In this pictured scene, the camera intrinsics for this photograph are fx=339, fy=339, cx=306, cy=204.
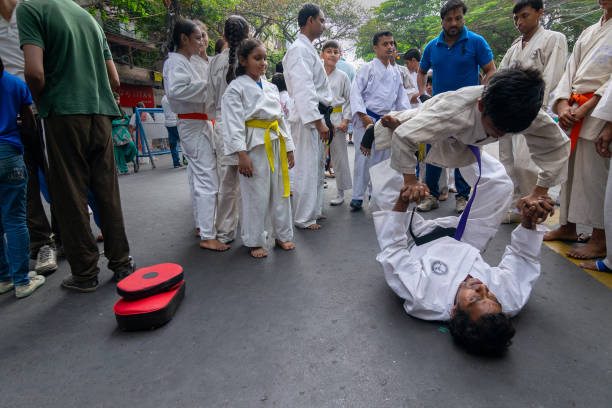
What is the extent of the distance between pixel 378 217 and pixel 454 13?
2675 millimetres

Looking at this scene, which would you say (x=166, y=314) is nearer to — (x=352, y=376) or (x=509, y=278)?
(x=352, y=376)

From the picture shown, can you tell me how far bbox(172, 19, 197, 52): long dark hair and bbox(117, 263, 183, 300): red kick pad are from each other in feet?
Result: 6.65

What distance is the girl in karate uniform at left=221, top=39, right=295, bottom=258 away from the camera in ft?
9.03

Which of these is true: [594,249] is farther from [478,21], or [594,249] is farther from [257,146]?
[478,21]

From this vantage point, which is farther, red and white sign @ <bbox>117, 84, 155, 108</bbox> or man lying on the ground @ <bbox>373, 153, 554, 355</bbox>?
red and white sign @ <bbox>117, 84, 155, 108</bbox>

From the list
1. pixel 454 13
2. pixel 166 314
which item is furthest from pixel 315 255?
pixel 454 13

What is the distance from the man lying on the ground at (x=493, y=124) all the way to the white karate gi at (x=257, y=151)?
4.33ft

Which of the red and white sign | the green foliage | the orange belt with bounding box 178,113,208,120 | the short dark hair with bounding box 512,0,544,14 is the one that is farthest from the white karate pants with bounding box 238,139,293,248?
the red and white sign

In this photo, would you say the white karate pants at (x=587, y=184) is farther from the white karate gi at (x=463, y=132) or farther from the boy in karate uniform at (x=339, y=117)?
the boy in karate uniform at (x=339, y=117)

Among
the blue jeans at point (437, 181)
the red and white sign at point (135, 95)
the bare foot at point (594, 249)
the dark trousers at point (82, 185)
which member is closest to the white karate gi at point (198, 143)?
the dark trousers at point (82, 185)

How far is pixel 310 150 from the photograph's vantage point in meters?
3.58

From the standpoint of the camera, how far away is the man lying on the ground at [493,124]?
1.57 m

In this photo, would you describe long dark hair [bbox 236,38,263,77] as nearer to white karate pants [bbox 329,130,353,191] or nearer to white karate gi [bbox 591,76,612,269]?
white karate pants [bbox 329,130,353,191]

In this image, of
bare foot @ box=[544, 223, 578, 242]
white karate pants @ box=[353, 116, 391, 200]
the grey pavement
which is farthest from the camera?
white karate pants @ box=[353, 116, 391, 200]
